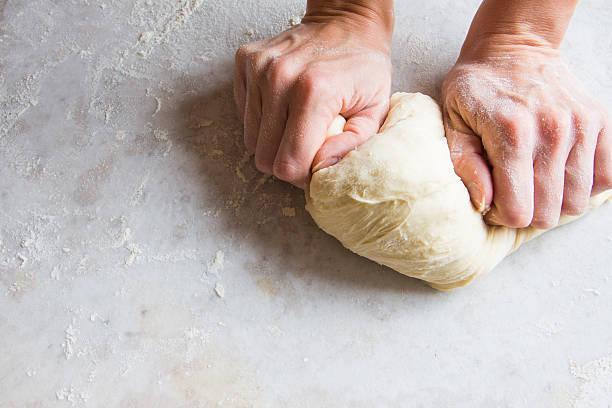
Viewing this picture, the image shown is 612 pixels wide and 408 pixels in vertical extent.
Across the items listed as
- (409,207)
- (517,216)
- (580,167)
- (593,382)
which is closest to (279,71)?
(409,207)

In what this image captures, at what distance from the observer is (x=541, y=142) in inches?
46.6

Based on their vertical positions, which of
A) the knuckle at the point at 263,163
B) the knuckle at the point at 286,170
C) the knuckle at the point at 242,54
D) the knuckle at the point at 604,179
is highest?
the knuckle at the point at 242,54

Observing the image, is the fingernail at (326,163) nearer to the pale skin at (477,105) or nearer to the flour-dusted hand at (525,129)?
the pale skin at (477,105)

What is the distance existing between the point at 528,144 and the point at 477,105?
0.16 meters

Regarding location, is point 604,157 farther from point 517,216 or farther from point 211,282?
point 211,282

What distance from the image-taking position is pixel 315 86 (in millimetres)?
1220

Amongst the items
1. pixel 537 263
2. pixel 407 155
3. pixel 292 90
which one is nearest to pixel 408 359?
pixel 537 263

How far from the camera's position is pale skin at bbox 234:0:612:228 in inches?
46.2

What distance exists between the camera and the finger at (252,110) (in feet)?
4.32

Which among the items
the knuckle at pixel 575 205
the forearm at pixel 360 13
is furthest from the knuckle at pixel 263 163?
the knuckle at pixel 575 205

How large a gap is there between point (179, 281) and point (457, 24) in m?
1.25

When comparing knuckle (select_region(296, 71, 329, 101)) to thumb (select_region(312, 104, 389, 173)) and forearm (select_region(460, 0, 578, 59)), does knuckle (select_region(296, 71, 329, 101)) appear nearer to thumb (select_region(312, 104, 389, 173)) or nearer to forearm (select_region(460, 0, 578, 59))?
thumb (select_region(312, 104, 389, 173))

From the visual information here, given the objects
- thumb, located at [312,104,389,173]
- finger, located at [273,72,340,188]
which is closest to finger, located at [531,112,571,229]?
thumb, located at [312,104,389,173]

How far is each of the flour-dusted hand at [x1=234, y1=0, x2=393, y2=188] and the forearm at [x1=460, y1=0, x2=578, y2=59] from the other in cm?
29
